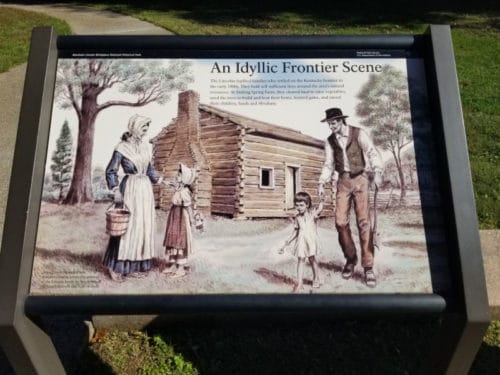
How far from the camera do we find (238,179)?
1.98m

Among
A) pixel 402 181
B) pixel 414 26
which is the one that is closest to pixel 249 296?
pixel 402 181

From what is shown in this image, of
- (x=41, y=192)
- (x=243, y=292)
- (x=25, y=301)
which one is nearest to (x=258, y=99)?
(x=243, y=292)

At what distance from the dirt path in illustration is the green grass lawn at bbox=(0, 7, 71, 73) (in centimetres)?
591

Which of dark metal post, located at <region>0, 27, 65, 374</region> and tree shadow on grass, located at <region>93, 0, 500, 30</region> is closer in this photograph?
dark metal post, located at <region>0, 27, 65, 374</region>

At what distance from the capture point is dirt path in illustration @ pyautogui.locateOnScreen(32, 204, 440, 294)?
1854mm

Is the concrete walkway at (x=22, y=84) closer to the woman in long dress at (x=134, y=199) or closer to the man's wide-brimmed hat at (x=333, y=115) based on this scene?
the woman in long dress at (x=134, y=199)

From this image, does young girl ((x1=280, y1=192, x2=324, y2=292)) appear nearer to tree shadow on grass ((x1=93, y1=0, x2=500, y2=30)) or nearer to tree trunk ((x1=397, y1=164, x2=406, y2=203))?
tree trunk ((x1=397, y1=164, x2=406, y2=203))

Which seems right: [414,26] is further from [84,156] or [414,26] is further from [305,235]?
[84,156]

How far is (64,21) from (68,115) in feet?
28.9

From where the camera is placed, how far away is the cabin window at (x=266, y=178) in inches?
78.0

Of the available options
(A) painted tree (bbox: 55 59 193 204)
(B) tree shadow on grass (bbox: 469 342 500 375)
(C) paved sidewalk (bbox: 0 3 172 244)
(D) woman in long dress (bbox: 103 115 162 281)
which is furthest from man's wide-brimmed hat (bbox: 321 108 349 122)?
(C) paved sidewalk (bbox: 0 3 172 244)

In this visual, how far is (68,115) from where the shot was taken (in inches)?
79.7

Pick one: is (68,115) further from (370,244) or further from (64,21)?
(64,21)

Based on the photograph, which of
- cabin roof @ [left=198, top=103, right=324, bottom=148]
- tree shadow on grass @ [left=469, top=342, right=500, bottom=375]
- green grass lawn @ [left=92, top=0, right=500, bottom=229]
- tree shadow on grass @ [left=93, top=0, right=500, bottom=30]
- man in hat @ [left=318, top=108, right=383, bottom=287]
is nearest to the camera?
man in hat @ [left=318, top=108, right=383, bottom=287]
